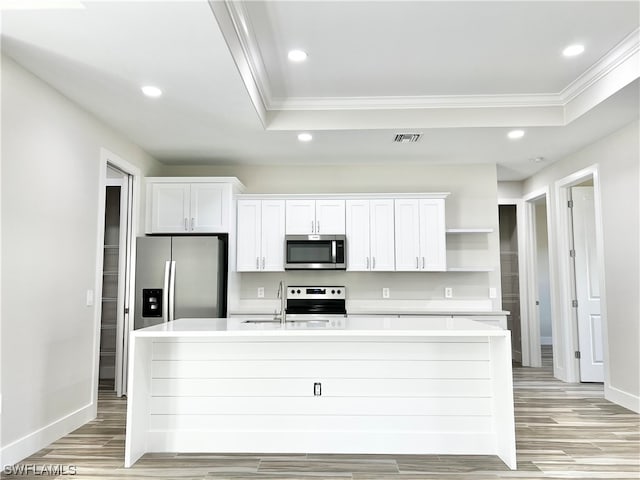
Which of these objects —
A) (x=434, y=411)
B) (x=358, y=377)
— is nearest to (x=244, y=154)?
(x=358, y=377)

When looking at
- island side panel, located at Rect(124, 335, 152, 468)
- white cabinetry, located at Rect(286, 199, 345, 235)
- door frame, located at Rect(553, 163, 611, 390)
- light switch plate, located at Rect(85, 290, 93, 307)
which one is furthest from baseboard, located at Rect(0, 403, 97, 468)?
door frame, located at Rect(553, 163, 611, 390)

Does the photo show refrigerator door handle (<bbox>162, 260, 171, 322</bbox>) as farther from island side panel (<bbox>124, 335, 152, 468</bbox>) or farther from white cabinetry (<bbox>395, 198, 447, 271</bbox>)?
white cabinetry (<bbox>395, 198, 447, 271</bbox>)

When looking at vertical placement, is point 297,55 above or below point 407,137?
above

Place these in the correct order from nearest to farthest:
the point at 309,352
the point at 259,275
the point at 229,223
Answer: the point at 309,352 < the point at 229,223 < the point at 259,275

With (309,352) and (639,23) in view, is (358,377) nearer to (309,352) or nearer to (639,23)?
(309,352)

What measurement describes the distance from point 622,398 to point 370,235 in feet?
9.08

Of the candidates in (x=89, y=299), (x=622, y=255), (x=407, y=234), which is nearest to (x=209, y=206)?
(x=89, y=299)

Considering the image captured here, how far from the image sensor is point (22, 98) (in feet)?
9.91

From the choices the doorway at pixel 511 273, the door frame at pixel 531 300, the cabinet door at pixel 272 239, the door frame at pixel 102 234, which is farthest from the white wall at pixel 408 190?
the doorway at pixel 511 273

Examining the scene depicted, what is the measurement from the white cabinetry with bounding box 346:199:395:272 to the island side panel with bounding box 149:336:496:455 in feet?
6.50

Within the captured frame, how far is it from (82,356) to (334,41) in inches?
120

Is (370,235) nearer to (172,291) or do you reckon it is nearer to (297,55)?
(172,291)

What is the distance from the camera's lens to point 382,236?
16.7 feet

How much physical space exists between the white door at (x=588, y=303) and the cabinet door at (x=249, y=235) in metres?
3.57
